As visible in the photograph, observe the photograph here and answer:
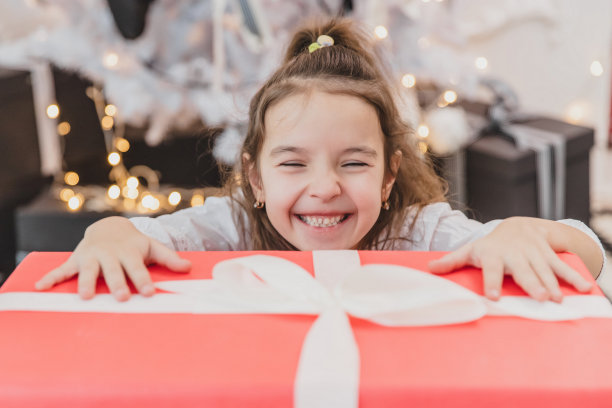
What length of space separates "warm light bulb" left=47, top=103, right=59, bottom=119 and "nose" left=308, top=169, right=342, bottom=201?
1315mm

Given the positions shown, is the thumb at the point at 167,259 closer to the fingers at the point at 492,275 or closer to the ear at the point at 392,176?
the fingers at the point at 492,275

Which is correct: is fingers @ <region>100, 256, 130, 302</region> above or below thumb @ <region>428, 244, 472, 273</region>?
above

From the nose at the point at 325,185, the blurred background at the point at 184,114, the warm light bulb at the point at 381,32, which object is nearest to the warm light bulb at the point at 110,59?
the blurred background at the point at 184,114

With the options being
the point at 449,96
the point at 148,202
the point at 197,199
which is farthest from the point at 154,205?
the point at 449,96

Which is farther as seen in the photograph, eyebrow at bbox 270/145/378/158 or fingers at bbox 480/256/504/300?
eyebrow at bbox 270/145/378/158

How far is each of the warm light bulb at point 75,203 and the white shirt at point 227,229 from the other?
30.4 inches

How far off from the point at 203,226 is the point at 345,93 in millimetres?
345

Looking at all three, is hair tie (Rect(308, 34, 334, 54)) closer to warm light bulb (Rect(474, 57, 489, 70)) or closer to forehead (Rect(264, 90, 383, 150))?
forehead (Rect(264, 90, 383, 150))

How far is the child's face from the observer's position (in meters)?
0.83

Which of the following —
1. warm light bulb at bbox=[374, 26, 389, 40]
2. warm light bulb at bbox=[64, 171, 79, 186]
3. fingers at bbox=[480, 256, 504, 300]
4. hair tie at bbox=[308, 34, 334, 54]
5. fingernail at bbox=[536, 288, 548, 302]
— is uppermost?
warm light bulb at bbox=[374, 26, 389, 40]

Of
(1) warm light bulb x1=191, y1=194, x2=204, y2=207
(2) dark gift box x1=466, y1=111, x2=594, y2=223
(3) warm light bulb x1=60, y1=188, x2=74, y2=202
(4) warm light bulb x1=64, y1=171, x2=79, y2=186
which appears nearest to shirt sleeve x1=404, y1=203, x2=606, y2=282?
(2) dark gift box x1=466, y1=111, x2=594, y2=223

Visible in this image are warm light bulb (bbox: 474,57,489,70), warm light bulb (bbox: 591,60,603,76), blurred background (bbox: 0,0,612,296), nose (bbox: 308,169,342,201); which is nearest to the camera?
nose (bbox: 308,169,342,201)

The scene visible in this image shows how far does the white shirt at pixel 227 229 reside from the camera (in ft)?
3.12

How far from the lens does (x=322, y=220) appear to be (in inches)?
34.7
